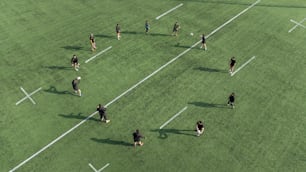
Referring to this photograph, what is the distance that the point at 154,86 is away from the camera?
25.7 meters

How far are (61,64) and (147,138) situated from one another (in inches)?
426

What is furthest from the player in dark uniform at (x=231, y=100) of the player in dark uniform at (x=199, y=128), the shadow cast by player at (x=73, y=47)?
the shadow cast by player at (x=73, y=47)

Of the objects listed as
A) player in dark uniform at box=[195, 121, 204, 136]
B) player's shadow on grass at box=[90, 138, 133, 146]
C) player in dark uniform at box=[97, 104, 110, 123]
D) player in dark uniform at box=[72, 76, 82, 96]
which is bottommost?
player's shadow on grass at box=[90, 138, 133, 146]

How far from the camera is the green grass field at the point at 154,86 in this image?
69.3 ft

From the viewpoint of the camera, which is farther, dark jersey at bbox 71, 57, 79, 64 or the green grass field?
dark jersey at bbox 71, 57, 79, 64

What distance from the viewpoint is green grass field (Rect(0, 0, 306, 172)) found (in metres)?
21.1

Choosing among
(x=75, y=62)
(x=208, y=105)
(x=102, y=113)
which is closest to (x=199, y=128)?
(x=208, y=105)

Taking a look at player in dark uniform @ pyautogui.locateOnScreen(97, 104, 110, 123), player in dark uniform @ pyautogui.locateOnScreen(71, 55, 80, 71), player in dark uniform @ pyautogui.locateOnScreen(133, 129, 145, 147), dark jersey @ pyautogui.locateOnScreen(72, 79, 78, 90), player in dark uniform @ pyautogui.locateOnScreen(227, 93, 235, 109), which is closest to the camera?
player in dark uniform @ pyautogui.locateOnScreen(133, 129, 145, 147)

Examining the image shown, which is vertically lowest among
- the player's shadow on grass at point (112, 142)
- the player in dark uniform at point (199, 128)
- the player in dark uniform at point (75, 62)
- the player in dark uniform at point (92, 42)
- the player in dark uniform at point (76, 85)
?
the player's shadow on grass at point (112, 142)

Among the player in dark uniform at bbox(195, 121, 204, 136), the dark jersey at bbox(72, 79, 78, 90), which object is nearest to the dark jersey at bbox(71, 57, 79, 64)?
the dark jersey at bbox(72, 79, 78, 90)

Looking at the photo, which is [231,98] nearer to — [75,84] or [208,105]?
[208,105]

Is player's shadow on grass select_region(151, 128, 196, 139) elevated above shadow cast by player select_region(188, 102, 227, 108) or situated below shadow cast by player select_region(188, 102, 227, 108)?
below

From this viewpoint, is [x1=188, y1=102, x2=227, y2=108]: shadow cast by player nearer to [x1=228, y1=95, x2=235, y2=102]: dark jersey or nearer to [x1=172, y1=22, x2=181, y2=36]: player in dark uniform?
[x1=228, y1=95, x2=235, y2=102]: dark jersey

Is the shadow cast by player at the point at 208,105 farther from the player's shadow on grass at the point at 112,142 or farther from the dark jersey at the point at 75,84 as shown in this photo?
the dark jersey at the point at 75,84
